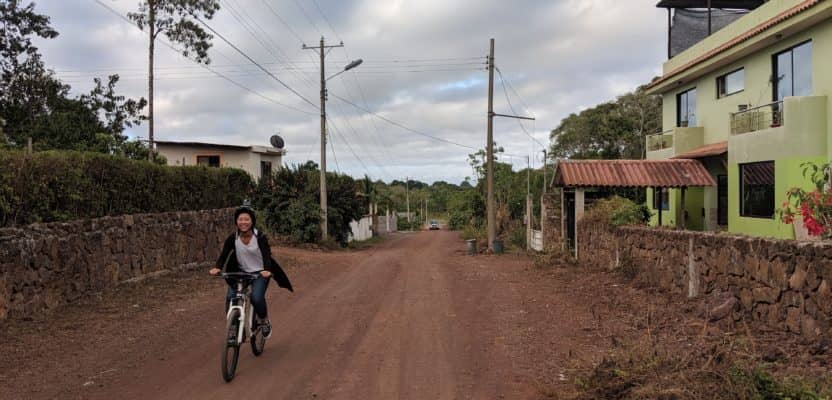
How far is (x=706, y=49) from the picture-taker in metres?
A: 21.3

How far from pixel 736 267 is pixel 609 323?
182 centimetres

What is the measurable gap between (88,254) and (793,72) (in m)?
16.7

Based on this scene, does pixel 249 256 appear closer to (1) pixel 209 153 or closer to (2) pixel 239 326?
(2) pixel 239 326

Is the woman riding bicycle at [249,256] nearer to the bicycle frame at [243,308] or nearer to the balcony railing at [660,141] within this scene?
the bicycle frame at [243,308]

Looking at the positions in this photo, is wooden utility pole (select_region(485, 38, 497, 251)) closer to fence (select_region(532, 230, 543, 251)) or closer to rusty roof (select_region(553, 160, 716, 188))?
fence (select_region(532, 230, 543, 251))

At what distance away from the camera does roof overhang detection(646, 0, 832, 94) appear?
1470 cm

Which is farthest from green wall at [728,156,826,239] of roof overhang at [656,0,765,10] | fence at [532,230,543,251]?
roof overhang at [656,0,765,10]

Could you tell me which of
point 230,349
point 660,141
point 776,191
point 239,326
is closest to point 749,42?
point 776,191

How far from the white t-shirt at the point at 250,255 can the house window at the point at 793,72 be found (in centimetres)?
1431

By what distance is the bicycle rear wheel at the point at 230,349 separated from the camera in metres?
6.23

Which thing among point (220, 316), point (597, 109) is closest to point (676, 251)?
point (220, 316)

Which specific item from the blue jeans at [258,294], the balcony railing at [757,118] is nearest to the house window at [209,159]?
the balcony railing at [757,118]

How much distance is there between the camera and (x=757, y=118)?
1739 cm

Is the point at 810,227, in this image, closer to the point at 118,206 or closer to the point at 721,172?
the point at 721,172
